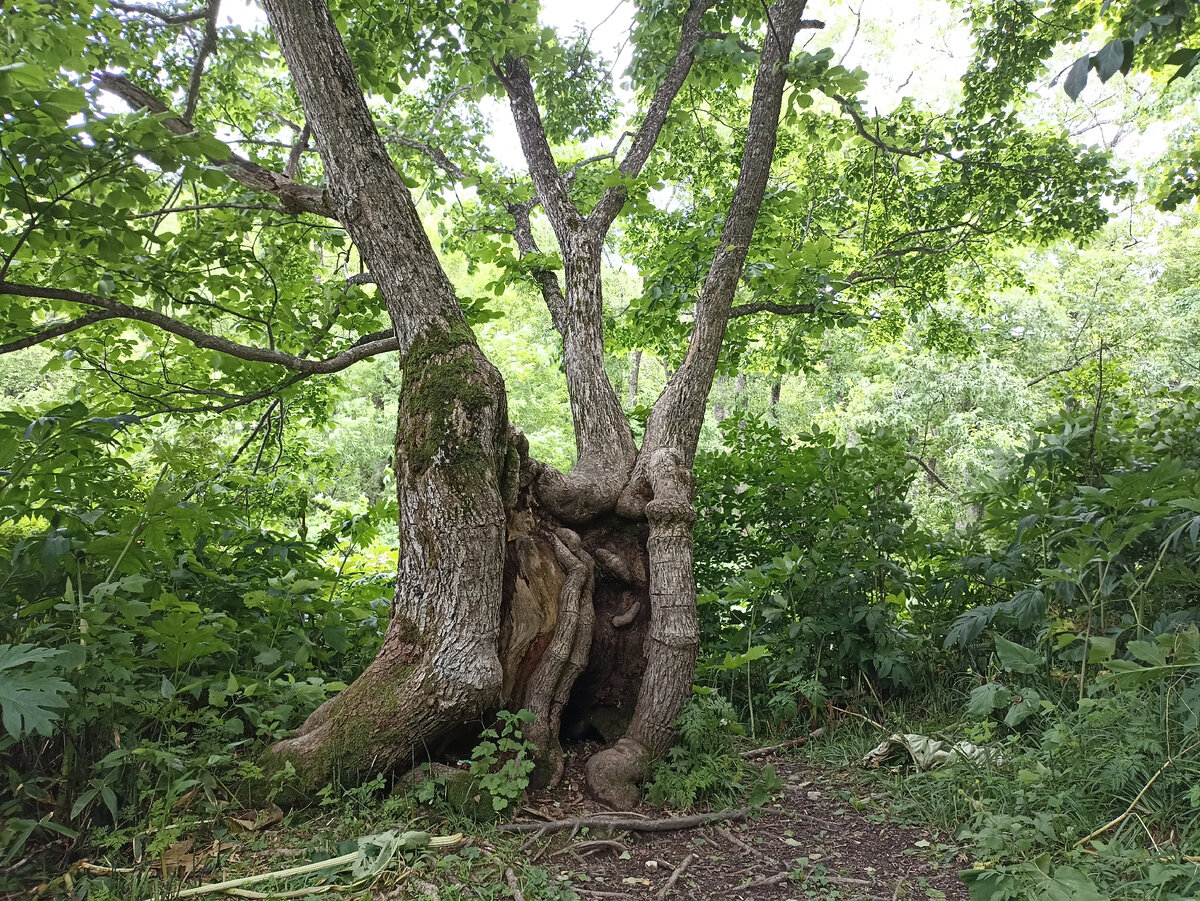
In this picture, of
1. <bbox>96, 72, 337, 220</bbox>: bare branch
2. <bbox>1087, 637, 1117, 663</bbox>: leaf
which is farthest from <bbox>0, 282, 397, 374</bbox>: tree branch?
<bbox>1087, 637, 1117, 663</bbox>: leaf

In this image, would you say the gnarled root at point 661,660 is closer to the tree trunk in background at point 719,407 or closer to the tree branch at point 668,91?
the tree branch at point 668,91

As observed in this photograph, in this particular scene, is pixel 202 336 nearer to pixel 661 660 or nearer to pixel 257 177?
pixel 257 177

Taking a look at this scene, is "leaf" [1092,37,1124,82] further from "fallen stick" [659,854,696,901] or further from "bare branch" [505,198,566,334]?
"bare branch" [505,198,566,334]

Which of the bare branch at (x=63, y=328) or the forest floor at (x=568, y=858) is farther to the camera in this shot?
the bare branch at (x=63, y=328)

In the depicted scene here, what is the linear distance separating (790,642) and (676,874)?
2.11m

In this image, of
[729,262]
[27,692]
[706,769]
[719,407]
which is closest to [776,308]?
[729,262]

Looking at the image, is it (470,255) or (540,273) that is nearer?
(540,273)

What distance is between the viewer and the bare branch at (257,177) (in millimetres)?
3949

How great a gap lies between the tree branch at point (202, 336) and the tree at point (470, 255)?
0.7 inches

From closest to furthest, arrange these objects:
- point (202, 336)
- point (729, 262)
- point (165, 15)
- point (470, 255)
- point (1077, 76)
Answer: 1. point (1077, 76)
2. point (202, 336)
3. point (729, 262)
4. point (165, 15)
5. point (470, 255)

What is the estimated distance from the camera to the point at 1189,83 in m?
14.2

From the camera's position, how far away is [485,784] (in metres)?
2.74

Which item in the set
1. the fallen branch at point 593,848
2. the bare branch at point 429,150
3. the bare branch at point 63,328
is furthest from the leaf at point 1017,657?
the bare branch at point 429,150

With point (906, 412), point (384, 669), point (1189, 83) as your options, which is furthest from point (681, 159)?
point (1189, 83)
